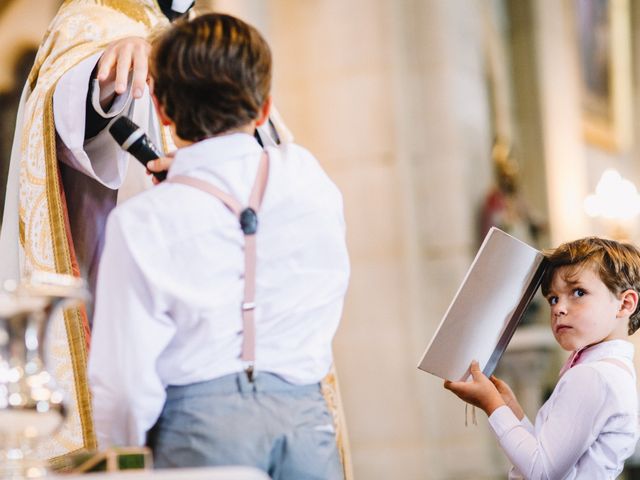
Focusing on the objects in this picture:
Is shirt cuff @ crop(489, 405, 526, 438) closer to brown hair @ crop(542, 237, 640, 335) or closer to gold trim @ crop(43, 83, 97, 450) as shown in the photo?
brown hair @ crop(542, 237, 640, 335)

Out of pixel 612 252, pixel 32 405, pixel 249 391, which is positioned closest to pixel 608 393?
pixel 612 252

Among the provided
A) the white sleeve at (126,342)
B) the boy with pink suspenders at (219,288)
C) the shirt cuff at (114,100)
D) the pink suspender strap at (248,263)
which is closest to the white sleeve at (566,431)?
the boy with pink suspenders at (219,288)

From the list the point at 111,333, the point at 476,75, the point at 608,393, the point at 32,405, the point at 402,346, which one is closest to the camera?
the point at 32,405

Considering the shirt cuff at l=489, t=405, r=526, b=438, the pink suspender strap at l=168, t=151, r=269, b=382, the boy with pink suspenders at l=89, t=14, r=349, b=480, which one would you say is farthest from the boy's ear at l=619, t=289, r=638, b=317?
the pink suspender strap at l=168, t=151, r=269, b=382

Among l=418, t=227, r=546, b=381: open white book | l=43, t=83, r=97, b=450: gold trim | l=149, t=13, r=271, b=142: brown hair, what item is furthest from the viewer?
→ l=43, t=83, r=97, b=450: gold trim

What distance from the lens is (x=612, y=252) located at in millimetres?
2561

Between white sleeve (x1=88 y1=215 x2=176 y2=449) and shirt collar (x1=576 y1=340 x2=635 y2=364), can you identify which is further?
shirt collar (x1=576 y1=340 x2=635 y2=364)

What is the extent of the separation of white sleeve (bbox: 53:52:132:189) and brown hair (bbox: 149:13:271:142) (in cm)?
77

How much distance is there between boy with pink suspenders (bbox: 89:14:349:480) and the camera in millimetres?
1946

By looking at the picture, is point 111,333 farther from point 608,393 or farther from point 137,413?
point 608,393

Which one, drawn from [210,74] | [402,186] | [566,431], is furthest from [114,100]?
[402,186]

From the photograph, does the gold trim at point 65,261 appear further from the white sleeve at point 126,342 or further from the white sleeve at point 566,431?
the white sleeve at point 566,431

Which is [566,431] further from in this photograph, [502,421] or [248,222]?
[248,222]

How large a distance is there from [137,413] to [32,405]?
0.79 ft
